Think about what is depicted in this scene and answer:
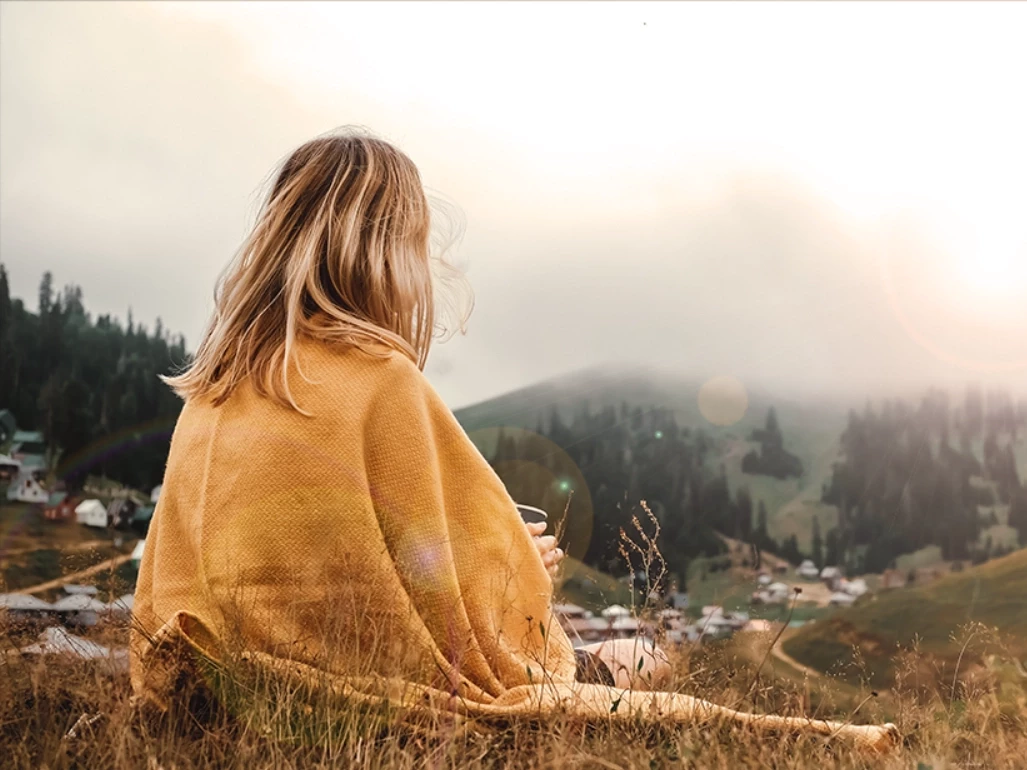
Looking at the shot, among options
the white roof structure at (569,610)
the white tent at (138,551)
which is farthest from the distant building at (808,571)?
the white tent at (138,551)

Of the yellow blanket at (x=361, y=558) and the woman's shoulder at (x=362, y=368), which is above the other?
the woman's shoulder at (x=362, y=368)

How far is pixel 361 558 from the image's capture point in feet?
7.77

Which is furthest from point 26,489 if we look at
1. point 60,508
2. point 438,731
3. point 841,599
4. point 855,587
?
point 855,587

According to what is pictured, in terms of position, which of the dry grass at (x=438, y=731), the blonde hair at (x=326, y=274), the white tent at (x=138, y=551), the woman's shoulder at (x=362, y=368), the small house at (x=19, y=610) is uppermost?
the blonde hair at (x=326, y=274)

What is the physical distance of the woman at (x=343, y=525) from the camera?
234 cm

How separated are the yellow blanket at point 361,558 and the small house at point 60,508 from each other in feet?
209

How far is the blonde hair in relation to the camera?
8.24 ft

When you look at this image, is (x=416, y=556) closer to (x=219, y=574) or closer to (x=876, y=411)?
(x=219, y=574)

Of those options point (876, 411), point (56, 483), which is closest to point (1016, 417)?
point (876, 411)

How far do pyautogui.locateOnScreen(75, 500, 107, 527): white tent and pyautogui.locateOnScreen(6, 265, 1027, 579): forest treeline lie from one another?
1.78m

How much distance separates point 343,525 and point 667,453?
377 feet

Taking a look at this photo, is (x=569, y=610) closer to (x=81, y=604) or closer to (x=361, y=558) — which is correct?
(x=361, y=558)

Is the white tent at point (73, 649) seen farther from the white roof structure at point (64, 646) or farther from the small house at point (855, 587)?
the small house at point (855, 587)

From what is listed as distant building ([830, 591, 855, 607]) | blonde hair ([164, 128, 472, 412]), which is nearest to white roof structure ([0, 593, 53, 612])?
blonde hair ([164, 128, 472, 412])
